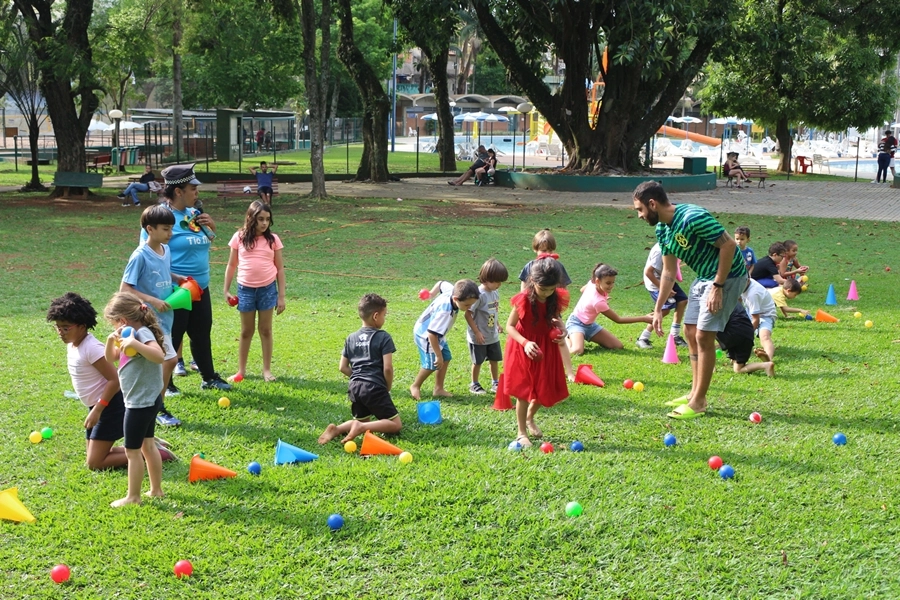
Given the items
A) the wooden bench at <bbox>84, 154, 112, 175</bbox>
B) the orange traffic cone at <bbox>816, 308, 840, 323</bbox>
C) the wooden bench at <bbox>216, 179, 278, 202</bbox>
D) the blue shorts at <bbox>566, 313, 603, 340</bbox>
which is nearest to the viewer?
the blue shorts at <bbox>566, 313, 603, 340</bbox>

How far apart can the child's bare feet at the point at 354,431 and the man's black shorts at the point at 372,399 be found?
150mm

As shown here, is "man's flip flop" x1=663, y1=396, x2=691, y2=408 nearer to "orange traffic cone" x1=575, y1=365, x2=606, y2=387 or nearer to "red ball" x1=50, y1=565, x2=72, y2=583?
"orange traffic cone" x1=575, y1=365, x2=606, y2=387

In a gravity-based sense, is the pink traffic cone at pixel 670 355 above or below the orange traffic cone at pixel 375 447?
above

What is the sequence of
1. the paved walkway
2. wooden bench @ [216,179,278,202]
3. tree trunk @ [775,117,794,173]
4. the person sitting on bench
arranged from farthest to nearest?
tree trunk @ [775,117,794,173] → the person sitting on bench → wooden bench @ [216,179,278,202] → the paved walkway

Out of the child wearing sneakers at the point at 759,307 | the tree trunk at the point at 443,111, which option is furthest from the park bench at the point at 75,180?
the child wearing sneakers at the point at 759,307

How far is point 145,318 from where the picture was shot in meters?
5.00

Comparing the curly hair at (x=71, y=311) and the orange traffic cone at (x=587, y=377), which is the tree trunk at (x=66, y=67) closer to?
the orange traffic cone at (x=587, y=377)

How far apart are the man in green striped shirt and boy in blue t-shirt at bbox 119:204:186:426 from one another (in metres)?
3.27

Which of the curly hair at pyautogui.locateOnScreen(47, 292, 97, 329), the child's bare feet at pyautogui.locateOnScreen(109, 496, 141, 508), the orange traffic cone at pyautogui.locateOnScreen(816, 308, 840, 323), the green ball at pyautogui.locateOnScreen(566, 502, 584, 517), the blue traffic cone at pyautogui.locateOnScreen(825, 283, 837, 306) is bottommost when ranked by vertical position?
the child's bare feet at pyautogui.locateOnScreen(109, 496, 141, 508)

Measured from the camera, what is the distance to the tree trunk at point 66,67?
21781mm

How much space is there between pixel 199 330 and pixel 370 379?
1.73 meters

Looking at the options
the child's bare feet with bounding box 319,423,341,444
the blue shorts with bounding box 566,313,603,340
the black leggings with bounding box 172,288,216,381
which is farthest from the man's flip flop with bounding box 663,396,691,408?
the black leggings with bounding box 172,288,216,381

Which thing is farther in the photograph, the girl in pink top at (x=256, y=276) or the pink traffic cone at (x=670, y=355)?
the pink traffic cone at (x=670, y=355)

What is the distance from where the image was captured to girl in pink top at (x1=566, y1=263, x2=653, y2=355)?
27.5 ft
